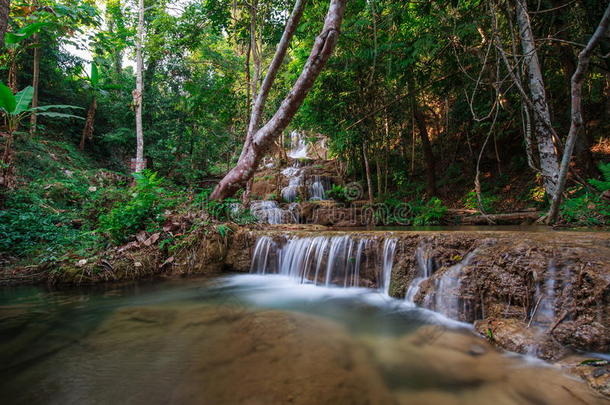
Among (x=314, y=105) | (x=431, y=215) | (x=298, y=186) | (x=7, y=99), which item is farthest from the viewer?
(x=298, y=186)

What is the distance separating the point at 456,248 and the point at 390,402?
2284 millimetres

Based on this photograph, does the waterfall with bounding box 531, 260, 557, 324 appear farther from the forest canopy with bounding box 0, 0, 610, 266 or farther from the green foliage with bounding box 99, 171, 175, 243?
the green foliage with bounding box 99, 171, 175, 243

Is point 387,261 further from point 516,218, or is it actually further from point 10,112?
point 10,112

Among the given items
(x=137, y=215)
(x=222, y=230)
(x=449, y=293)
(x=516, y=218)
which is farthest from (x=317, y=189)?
(x=449, y=293)

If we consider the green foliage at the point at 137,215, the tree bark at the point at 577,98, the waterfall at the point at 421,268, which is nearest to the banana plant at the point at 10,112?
the green foliage at the point at 137,215

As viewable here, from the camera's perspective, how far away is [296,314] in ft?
11.2

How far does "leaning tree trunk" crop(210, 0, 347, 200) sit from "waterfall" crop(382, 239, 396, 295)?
286 cm

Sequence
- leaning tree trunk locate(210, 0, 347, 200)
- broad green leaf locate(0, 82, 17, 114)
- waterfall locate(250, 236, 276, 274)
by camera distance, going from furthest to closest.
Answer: waterfall locate(250, 236, 276, 274), broad green leaf locate(0, 82, 17, 114), leaning tree trunk locate(210, 0, 347, 200)

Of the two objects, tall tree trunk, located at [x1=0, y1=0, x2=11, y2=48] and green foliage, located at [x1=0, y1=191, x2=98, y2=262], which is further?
green foliage, located at [x1=0, y1=191, x2=98, y2=262]

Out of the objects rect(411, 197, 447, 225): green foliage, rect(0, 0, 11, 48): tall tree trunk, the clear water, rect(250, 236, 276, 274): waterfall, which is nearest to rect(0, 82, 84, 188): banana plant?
rect(0, 0, 11, 48): tall tree trunk

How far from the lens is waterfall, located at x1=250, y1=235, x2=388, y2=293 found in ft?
14.3

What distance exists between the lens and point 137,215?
223 inches

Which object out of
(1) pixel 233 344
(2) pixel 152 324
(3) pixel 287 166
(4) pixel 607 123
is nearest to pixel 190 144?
(3) pixel 287 166

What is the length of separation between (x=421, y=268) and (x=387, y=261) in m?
0.56
